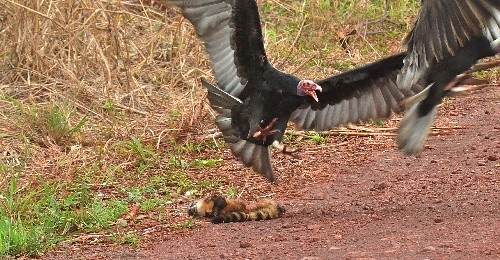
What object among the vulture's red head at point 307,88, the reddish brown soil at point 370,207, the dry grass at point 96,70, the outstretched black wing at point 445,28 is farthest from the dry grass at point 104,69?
the outstretched black wing at point 445,28

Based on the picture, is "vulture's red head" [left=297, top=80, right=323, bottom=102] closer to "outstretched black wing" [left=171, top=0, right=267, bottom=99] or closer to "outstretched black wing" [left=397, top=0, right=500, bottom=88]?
"outstretched black wing" [left=171, top=0, right=267, bottom=99]

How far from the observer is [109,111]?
298 inches

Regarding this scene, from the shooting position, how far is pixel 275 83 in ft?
19.7

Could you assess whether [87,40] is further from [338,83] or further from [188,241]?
[188,241]

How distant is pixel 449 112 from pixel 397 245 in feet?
10.9

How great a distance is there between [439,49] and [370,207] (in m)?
0.96

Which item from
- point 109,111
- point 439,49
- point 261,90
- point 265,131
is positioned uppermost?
point 439,49

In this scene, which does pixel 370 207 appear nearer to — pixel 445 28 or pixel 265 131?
pixel 265 131

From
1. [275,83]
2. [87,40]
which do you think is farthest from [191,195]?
[87,40]

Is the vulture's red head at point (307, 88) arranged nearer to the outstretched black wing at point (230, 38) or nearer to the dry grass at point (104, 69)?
the outstretched black wing at point (230, 38)

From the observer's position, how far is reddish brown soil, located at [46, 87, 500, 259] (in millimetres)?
4969

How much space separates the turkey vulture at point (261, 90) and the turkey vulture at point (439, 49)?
0.64 ft

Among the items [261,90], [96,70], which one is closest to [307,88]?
[261,90]

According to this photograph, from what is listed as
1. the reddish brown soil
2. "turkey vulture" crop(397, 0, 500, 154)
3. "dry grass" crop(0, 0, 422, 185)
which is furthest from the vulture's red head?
"dry grass" crop(0, 0, 422, 185)
